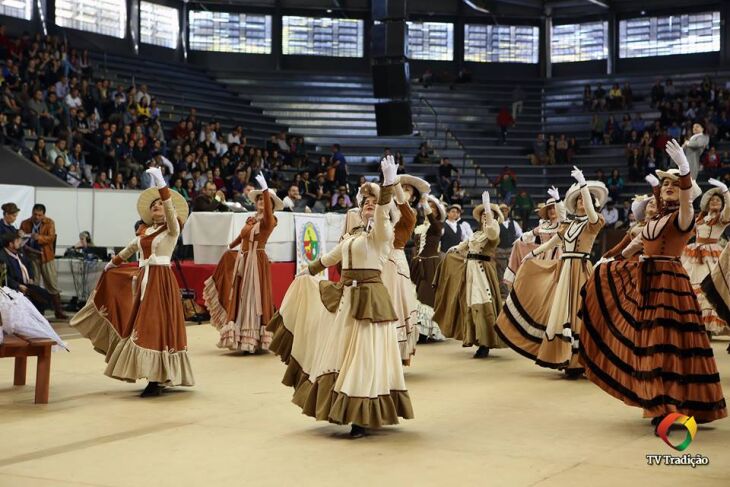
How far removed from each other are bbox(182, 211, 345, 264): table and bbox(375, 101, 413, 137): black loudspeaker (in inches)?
215

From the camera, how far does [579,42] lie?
33219 mm

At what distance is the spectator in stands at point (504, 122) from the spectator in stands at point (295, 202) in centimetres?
907

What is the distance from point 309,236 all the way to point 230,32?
16.6m

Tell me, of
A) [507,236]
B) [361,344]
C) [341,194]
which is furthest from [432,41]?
[361,344]

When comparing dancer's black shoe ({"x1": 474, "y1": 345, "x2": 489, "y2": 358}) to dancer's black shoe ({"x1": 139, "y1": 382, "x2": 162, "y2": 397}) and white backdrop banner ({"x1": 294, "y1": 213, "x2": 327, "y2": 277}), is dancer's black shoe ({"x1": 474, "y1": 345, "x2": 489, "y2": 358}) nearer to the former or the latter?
dancer's black shoe ({"x1": 139, "y1": 382, "x2": 162, "y2": 397})

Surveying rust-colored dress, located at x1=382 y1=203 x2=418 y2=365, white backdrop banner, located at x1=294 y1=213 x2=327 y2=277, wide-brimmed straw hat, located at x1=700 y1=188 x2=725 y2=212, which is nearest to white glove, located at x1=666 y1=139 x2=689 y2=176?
rust-colored dress, located at x1=382 y1=203 x2=418 y2=365

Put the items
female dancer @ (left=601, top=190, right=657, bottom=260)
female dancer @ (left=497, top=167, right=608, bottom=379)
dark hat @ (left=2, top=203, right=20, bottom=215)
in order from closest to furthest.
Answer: female dancer @ (left=601, top=190, right=657, bottom=260) < female dancer @ (left=497, top=167, right=608, bottom=379) < dark hat @ (left=2, top=203, right=20, bottom=215)

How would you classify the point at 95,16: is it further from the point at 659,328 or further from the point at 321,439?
the point at 659,328

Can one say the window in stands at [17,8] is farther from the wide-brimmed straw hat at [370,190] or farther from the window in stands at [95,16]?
the wide-brimmed straw hat at [370,190]

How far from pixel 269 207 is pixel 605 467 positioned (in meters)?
6.10

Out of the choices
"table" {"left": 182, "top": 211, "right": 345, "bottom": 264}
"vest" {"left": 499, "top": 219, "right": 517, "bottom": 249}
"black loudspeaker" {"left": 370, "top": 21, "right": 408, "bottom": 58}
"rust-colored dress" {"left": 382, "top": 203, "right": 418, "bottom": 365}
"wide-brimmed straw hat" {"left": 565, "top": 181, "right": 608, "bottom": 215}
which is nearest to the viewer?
"rust-colored dress" {"left": 382, "top": 203, "right": 418, "bottom": 365}

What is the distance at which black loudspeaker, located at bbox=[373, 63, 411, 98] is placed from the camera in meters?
20.5

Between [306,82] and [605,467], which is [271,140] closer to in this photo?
[306,82]

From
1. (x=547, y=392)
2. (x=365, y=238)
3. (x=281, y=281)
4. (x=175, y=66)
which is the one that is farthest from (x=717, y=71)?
(x=365, y=238)
